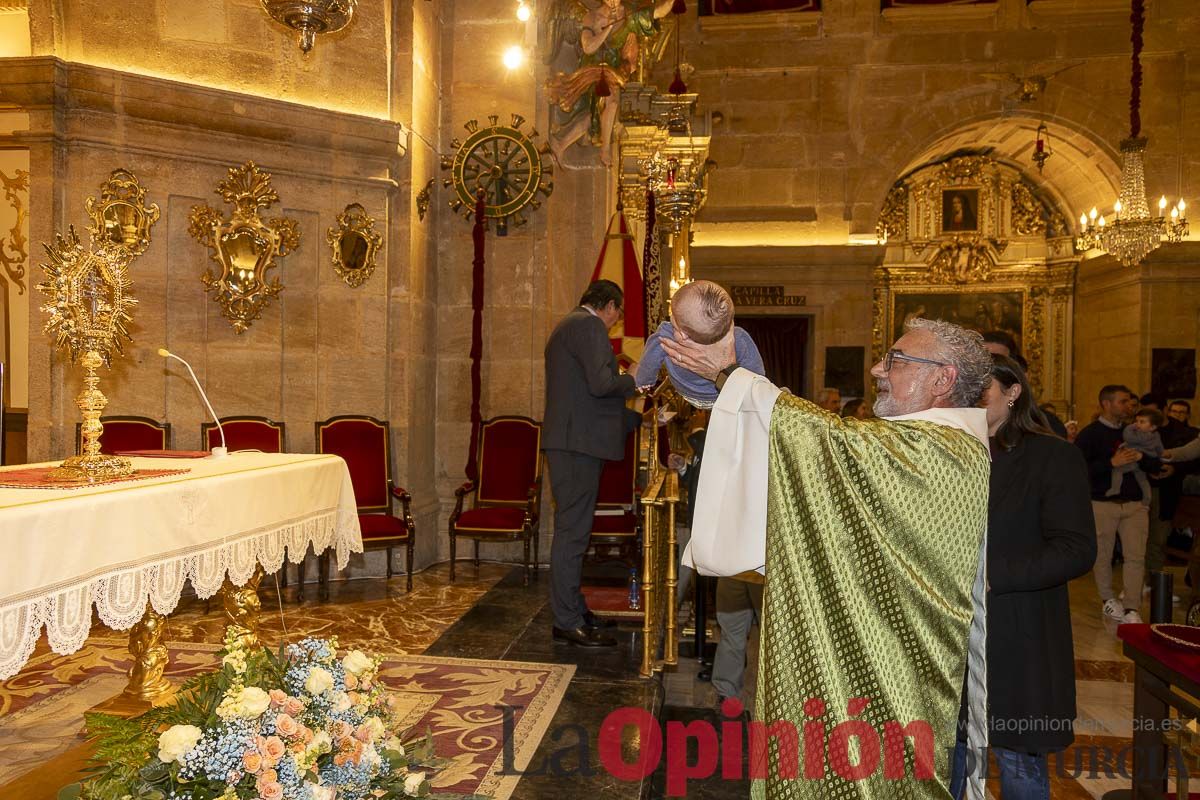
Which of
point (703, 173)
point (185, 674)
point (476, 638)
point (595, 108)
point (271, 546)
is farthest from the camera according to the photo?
point (703, 173)

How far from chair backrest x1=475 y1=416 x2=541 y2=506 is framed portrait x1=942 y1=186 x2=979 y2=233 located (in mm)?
12618

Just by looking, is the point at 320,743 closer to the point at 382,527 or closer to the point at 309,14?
the point at 309,14

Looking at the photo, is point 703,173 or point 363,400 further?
point 703,173

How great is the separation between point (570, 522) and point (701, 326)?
2.91m

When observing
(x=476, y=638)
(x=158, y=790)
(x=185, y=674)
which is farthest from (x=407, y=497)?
(x=158, y=790)

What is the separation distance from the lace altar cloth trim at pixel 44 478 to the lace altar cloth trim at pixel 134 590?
16.0 inches

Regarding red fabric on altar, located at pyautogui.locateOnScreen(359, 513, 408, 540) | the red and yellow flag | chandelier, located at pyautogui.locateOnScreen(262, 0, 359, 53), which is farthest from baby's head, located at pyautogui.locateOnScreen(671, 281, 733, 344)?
red fabric on altar, located at pyautogui.locateOnScreen(359, 513, 408, 540)

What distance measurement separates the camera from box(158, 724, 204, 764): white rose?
1571mm

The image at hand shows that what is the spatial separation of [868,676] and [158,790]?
5.09ft

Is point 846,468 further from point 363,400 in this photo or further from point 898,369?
point 363,400

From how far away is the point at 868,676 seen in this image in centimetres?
188

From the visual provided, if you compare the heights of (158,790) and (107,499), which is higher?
(107,499)

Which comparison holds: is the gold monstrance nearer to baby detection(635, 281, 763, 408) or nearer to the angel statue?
baby detection(635, 281, 763, 408)

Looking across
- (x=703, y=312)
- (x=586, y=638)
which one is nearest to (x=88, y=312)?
(x=703, y=312)
